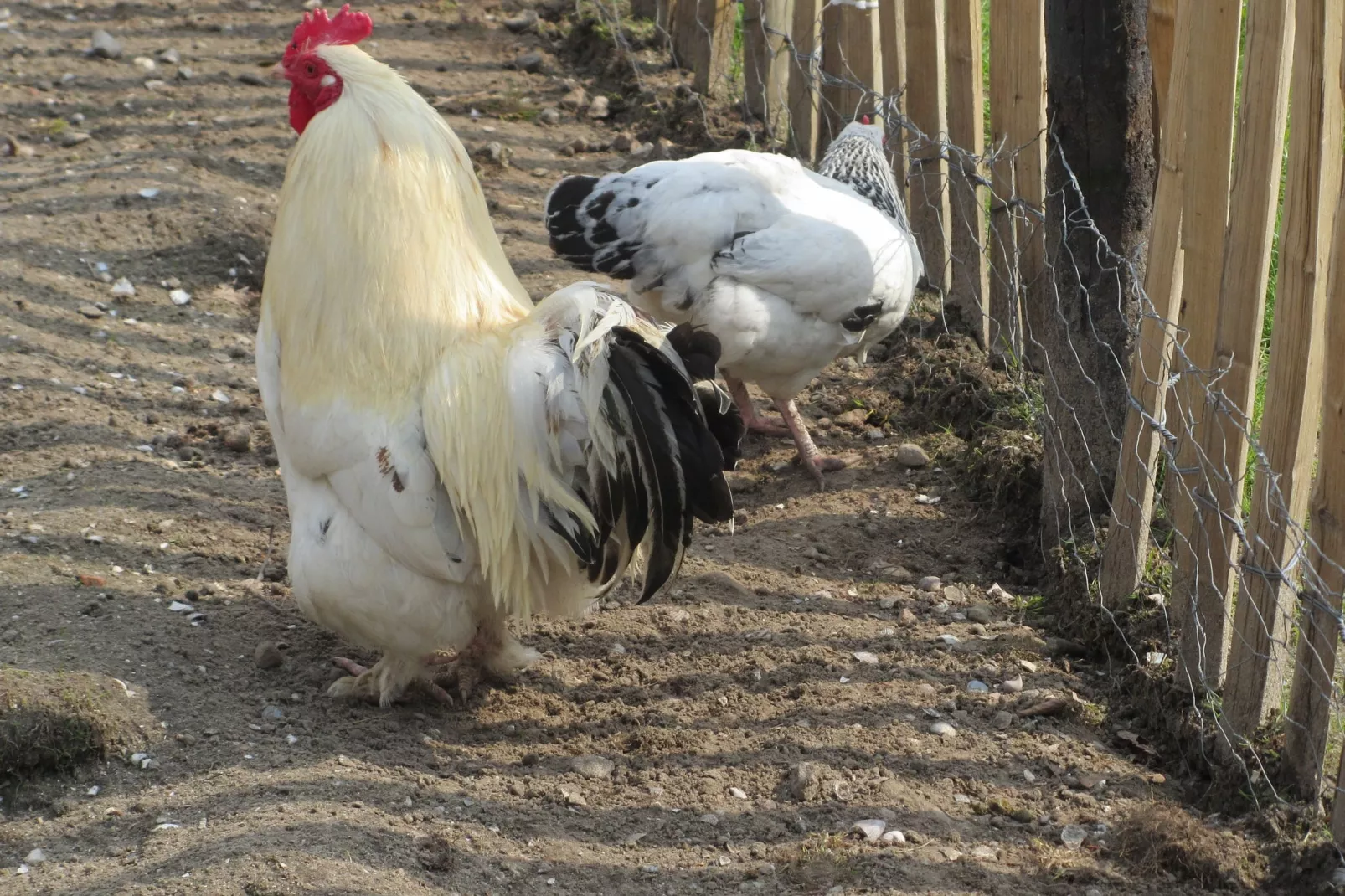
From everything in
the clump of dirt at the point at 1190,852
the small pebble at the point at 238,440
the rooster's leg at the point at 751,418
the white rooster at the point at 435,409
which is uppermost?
the white rooster at the point at 435,409

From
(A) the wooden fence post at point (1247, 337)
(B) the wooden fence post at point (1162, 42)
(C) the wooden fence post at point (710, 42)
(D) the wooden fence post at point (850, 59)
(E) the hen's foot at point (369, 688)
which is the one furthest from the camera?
(C) the wooden fence post at point (710, 42)

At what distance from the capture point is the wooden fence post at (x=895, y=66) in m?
6.05

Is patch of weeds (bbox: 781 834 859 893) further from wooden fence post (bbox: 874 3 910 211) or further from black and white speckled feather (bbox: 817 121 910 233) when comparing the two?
wooden fence post (bbox: 874 3 910 211)

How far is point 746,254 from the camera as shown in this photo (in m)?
4.88

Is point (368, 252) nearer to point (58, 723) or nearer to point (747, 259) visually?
point (58, 723)

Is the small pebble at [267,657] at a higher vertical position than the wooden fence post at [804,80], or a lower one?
lower

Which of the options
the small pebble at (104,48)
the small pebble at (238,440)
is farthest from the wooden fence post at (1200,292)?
the small pebble at (104,48)

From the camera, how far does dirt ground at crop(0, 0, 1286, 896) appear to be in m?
3.25

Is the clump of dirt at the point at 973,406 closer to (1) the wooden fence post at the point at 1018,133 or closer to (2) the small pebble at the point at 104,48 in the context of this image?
(1) the wooden fence post at the point at 1018,133

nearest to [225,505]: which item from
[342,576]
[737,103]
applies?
[342,576]

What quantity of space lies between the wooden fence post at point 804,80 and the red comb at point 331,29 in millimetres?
2922

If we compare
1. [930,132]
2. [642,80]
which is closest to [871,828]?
[930,132]

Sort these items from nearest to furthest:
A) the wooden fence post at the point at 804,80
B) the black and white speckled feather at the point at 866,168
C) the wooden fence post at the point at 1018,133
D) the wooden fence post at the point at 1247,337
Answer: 1. the wooden fence post at the point at 1247,337
2. the wooden fence post at the point at 1018,133
3. the black and white speckled feather at the point at 866,168
4. the wooden fence post at the point at 804,80

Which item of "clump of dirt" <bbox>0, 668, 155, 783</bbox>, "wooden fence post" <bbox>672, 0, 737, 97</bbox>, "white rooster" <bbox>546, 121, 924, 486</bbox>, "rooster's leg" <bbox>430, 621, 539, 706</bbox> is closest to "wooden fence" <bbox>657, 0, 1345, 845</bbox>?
"white rooster" <bbox>546, 121, 924, 486</bbox>
